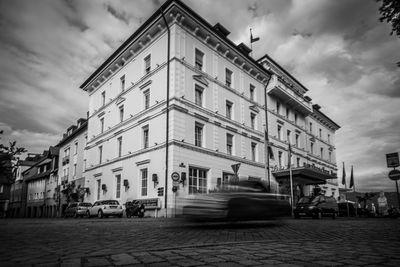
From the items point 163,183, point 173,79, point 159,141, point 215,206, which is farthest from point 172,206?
point 215,206

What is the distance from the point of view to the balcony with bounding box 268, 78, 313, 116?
33.7 meters

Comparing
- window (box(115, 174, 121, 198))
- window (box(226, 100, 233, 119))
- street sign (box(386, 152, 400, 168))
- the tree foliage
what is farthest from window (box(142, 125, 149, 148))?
the tree foliage

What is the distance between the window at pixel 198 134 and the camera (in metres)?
23.7

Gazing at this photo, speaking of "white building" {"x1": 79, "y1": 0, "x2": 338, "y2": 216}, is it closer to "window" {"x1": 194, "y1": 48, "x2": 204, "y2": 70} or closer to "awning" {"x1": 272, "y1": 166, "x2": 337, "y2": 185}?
"window" {"x1": 194, "y1": 48, "x2": 204, "y2": 70}

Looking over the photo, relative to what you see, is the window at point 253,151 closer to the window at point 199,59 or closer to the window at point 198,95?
the window at point 198,95

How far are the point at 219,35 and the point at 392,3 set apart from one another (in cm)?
1959

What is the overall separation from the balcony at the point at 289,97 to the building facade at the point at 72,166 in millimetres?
23886

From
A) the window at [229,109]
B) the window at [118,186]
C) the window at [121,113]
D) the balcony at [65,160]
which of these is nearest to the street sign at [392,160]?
the window at [229,109]

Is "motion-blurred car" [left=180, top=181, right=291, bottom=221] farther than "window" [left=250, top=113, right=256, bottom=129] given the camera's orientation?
No

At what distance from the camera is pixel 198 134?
79.1ft

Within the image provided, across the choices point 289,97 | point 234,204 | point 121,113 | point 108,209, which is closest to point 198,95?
point 121,113

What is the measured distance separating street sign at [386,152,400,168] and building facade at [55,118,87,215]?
3061cm

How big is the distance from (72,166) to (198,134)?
2526 cm

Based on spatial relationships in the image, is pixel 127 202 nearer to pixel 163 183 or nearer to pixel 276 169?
pixel 163 183
